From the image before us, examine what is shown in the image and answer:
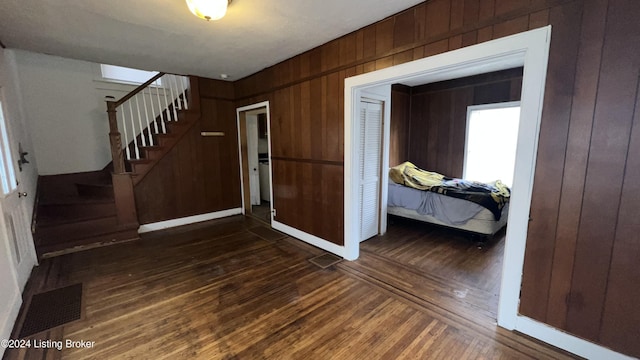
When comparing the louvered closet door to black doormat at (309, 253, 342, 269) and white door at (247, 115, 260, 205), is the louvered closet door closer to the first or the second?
black doormat at (309, 253, 342, 269)

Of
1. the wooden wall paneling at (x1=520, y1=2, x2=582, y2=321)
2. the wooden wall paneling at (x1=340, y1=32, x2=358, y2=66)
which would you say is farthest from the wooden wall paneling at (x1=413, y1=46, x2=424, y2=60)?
the wooden wall paneling at (x1=520, y1=2, x2=582, y2=321)

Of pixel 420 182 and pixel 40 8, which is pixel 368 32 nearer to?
pixel 420 182

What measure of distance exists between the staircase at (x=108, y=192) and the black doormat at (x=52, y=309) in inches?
48.8

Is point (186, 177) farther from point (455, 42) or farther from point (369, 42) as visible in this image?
point (455, 42)

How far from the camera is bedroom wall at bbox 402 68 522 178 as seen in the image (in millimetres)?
4684

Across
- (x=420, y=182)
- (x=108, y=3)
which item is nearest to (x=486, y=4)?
(x=420, y=182)

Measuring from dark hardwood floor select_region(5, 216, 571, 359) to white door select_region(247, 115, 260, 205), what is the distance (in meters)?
2.19

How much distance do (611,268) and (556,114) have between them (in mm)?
1024

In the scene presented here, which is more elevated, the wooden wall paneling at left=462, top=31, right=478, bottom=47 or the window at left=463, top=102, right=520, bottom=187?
the wooden wall paneling at left=462, top=31, right=478, bottom=47

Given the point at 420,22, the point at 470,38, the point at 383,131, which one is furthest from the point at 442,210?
the point at 420,22

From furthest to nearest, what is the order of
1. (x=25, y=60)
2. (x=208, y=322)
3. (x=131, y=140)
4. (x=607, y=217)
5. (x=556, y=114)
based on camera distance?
(x=131, y=140), (x=25, y=60), (x=208, y=322), (x=556, y=114), (x=607, y=217)

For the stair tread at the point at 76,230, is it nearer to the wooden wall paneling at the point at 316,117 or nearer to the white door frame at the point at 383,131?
the wooden wall paneling at the point at 316,117

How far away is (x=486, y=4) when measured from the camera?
1.86 meters

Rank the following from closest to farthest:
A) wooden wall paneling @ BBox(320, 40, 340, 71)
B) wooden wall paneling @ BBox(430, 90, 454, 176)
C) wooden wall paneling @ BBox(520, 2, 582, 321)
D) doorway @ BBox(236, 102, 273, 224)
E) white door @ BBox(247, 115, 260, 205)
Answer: wooden wall paneling @ BBox(520, 2, 582, 321), wooden wall paneling @ BBox(320, 40, 340, 71), doorway @ BBox(236, 102, 273, 224), wooden wall paneling @ BBox(430, 90, 454, 176), white door @ BBox(247, 115, 260, 205)
